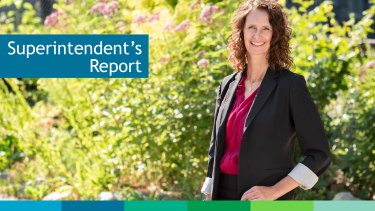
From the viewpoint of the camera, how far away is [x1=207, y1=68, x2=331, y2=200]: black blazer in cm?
153

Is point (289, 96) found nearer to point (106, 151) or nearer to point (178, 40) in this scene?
point (178, 40)

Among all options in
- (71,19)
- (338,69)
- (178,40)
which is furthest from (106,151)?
(338,69)

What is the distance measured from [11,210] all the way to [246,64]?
125cm

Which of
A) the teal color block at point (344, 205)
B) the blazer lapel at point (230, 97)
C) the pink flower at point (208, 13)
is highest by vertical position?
the pink flower at point (208, 13)

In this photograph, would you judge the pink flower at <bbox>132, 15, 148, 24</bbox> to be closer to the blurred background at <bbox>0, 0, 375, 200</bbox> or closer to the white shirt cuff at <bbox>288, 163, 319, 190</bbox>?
the blurred background at <bbox>0, 0, 375, 200</bbox>

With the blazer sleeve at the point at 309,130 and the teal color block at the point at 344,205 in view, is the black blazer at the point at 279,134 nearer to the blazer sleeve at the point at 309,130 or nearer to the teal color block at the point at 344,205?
the blazer sleeve at the point at 309,130

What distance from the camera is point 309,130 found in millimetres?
1528

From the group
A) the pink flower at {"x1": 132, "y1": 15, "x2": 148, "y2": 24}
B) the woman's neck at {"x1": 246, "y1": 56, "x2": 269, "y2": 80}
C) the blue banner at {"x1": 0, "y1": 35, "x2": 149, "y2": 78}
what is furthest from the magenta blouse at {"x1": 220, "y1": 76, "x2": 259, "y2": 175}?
the pink flower at {"x1": 132, "y1": 15, "x2": 148, "y2": 24}

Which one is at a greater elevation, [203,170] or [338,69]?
[338,69]

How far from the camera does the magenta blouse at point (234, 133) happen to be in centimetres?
167

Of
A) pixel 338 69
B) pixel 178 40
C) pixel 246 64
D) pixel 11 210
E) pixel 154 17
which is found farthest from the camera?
pixel 338 69

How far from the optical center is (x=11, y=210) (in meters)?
1.53

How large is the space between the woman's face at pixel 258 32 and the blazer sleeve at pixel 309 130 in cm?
25

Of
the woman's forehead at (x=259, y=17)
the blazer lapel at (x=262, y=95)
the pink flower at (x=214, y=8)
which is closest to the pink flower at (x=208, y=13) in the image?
the pink flower at (x=214, y=8)
